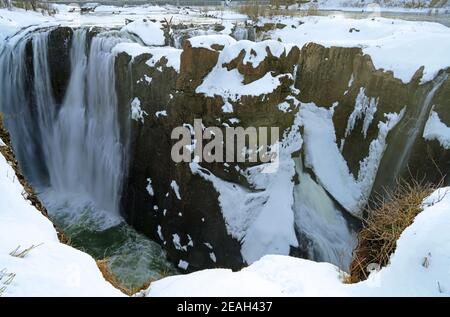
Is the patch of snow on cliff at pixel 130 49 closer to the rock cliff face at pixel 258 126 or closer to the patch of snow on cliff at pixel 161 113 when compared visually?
the rock cliff face at pixel 258 126

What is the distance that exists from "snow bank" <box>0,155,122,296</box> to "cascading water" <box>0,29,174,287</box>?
7397mm

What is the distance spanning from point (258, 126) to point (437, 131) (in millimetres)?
4332

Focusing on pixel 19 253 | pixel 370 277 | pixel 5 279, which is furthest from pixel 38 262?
pixel 370 277

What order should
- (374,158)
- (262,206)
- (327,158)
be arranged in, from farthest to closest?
(327,158)
(374,158)
(262,206)

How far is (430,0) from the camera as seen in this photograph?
27.0m

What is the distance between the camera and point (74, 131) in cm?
1298

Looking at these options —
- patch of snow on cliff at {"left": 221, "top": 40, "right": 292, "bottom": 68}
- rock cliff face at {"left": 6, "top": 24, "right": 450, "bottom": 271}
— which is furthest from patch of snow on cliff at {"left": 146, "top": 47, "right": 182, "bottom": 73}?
patch of snow on cliff at {"left": 221, "top": 40, "right": 292, "bottom": 68}

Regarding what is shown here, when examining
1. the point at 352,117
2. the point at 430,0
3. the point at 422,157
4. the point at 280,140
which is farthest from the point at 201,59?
the point at 430,0

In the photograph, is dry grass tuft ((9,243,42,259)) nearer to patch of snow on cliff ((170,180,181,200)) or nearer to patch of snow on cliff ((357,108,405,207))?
patch of snow on cliff ((170,180,181,200))

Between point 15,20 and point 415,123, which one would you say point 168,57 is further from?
point 15,20

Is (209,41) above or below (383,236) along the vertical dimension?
above

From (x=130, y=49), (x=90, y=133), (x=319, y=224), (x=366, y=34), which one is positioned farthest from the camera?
(x=366, y=34)
